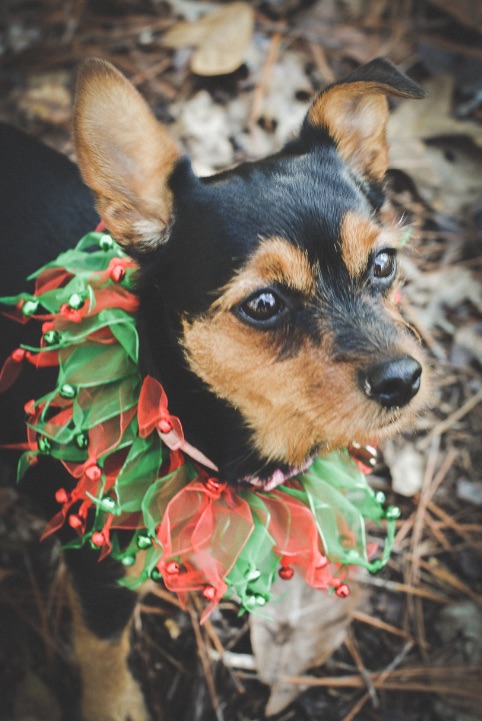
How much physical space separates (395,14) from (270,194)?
3.11 metres

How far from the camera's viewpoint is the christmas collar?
191 centimetres

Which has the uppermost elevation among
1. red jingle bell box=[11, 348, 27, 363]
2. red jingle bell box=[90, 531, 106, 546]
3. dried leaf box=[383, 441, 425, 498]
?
red jingle bell box=[11, 348, 27, 363]

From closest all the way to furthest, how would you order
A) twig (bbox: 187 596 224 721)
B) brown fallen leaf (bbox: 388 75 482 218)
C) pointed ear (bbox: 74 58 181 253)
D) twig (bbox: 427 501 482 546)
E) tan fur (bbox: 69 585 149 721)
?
pointed ear (bbox: 74 58 181 253) < tan fur (bbox: 69 585 149 721) < twig (bbox: 187 596 224 721) < twig (bbox: 427 501 482 546) < brown fallen leaf (bbox: 388 75 482 218)

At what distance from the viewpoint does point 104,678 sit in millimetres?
2357

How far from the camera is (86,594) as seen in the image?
86.4 inches

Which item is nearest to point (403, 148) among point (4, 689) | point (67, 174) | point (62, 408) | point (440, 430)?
point (440, 430)

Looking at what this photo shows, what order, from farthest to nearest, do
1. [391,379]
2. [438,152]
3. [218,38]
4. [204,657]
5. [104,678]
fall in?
[218,38] < [438,152] < [204,657] < [104,678] < [391,379]

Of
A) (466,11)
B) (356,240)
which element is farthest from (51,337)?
(466,11)

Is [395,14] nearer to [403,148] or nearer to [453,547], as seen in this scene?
[403,148]

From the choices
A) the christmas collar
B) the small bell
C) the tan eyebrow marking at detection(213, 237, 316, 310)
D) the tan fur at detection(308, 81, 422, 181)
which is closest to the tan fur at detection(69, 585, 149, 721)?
the christmas collar

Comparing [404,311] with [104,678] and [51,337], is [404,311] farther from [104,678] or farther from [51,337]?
[104,678]

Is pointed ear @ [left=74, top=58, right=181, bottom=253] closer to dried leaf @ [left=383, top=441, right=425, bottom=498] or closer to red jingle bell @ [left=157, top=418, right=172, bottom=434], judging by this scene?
red jingle bell @ [left=157, top=418, right=172, bottom=434]

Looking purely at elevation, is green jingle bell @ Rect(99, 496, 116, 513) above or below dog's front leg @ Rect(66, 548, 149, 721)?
above

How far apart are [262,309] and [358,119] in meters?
0.83
